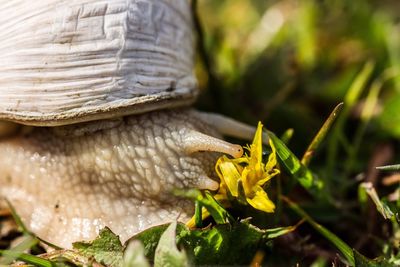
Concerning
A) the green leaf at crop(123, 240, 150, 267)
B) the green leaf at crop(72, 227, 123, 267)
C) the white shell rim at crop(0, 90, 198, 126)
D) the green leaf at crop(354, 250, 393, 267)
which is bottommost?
the green leaf at crop(354, 250, 393, 267)

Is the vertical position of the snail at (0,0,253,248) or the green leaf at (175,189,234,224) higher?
the snail at (0,0,253,248)

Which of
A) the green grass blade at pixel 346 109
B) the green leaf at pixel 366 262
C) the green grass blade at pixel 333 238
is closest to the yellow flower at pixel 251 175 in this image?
the green grass blade at pixel 333 238

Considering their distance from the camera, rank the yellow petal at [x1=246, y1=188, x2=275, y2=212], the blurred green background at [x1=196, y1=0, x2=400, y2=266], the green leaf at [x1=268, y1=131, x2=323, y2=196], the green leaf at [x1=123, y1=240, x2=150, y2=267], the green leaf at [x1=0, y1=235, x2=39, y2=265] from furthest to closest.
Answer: the blurred green background at [x1=196, y1=0, x2=400, y2=266]
the green leaf at [x1=268, y1=131, x2=323, y2=196]
the yellow petal at [x1=246, y1=188, x2=275, y2=212]
the green leaf at [x1=0, y1=235, x2=39, y2=265]
the green leaf at [x1=123, y1=240, x2=150, y2=267]

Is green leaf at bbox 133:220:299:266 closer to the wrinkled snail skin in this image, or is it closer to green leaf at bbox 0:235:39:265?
the wrinkled snail skin

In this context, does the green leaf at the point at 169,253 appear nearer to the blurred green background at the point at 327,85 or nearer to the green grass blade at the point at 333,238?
the green grass blade at the point at 333,238

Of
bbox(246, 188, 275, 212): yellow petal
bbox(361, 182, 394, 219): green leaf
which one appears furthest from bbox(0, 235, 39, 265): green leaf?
bbox(361, 182, 394, 219): green leaf

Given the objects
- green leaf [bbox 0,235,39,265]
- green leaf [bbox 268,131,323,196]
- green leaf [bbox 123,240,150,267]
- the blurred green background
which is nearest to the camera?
green leaf [bbox 123,240,150,267]

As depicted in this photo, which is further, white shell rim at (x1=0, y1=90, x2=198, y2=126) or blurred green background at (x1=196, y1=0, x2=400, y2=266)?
blurred green background at (x1=196, y1=0, x2=400, y2=266)
